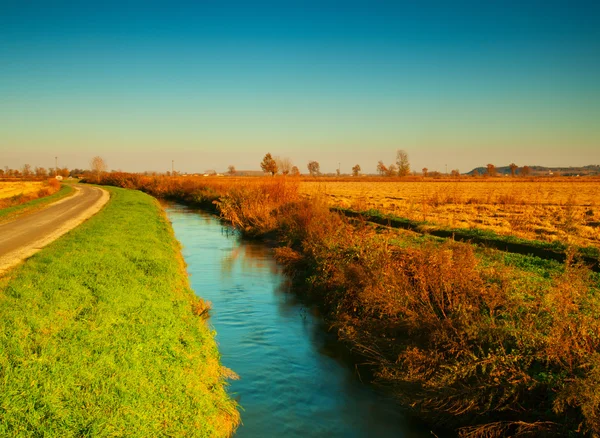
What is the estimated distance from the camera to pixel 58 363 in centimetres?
598

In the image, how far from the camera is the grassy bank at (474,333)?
614 centimetres

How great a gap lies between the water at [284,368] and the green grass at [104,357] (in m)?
0.87

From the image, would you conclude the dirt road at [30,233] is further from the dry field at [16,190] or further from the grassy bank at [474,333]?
the dry field at [16,190]

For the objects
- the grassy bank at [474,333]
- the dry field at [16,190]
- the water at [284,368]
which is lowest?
the water at [284,368]

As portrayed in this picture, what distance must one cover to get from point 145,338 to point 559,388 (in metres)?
5.75

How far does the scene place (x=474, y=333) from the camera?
23.6ft

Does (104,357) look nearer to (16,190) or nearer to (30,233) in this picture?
(30,233)

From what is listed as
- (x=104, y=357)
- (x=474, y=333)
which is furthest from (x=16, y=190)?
(x=474, y=333)

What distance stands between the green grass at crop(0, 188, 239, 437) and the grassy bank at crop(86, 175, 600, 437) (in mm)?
3097

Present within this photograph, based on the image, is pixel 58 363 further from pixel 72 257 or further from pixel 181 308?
pixel 72 257

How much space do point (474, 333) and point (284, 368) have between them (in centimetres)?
391

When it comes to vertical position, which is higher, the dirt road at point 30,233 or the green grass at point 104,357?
the dirt road at point 30,233

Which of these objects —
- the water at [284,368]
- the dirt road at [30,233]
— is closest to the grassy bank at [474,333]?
the water at [284,368]

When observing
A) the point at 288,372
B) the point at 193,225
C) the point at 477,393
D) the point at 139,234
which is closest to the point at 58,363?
the point at 288,372
